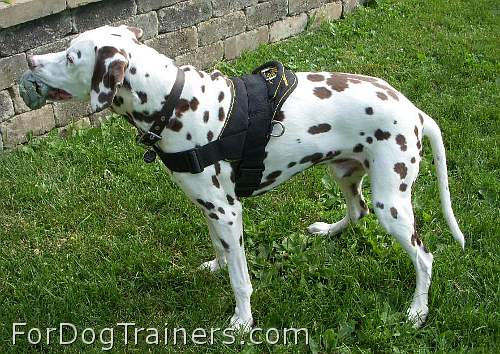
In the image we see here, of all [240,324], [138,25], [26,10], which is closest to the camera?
[240,324]

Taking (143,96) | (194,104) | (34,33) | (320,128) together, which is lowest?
(34,33)

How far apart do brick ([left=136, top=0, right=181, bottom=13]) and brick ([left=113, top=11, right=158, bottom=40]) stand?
47mm

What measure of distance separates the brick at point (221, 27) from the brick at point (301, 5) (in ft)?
2.68

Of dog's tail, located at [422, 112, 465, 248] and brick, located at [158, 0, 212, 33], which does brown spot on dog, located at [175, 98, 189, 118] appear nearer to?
dog's tail, located at [422, 112, 465, 248]

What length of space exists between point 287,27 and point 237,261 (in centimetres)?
481

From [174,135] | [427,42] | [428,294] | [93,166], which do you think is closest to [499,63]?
[427,42]

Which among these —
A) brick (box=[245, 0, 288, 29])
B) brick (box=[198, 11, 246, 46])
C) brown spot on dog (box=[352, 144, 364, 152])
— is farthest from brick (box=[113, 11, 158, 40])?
brown spot on dog (box=[352, 144, 364, 152])

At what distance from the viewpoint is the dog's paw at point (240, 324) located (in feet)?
12.0

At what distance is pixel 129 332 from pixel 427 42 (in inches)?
207

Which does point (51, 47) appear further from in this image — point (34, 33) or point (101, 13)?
point (101, 13)

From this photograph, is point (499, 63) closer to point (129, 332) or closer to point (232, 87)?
point (232, 87)

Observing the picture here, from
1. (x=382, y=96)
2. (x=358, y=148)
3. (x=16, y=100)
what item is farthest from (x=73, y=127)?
(x=382, y=96)

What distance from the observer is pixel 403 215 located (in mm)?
3525

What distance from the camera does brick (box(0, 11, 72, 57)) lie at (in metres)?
5.16
